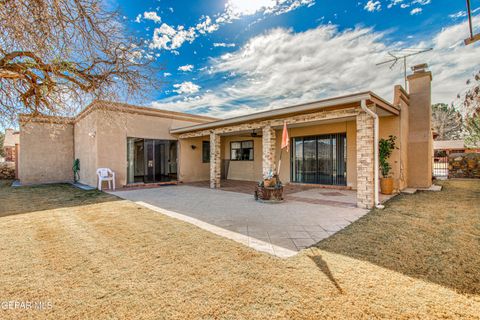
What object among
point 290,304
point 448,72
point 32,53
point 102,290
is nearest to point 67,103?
point 32,53

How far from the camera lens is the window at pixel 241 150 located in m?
13.4

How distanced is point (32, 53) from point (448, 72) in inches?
589

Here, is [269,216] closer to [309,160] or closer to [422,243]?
[422,243]

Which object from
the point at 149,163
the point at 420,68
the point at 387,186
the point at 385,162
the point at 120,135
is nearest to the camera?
the point at 387,186

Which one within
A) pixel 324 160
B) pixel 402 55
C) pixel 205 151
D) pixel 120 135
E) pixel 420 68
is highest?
pixel 402 55

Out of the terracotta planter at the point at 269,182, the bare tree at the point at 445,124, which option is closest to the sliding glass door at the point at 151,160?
the terracotta planter at the point at 269,182

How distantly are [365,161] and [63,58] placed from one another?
7098 millimetres

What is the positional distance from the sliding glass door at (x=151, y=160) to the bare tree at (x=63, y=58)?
6256mm

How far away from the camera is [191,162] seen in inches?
515

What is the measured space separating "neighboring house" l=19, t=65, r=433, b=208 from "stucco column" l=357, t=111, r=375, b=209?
24mm

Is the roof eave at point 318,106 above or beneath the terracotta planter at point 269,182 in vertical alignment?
above

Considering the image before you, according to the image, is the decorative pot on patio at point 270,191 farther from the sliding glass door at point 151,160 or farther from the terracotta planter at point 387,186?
the sliding glass door at point 151,160

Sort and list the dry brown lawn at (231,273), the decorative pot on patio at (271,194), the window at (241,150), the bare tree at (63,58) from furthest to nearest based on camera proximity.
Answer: the window at (241,150), the decorative pot on patio at (271,194), the bare tree at (63,58), the dry brown lawn at (231,273)

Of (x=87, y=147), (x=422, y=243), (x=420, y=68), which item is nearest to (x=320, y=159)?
(x=420, y=68)
